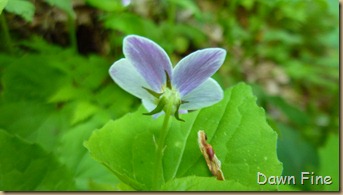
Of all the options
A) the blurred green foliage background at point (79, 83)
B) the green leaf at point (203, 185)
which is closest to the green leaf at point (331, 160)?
the blurred green foliage background at point (79, 83)

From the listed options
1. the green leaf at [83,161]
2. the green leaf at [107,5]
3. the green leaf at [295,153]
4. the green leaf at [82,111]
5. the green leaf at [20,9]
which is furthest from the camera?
the green leaf at [295,153]

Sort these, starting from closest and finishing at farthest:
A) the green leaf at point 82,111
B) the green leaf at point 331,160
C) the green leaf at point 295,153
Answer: the green leaf at point 331,160
the green leaf at point 82,111
the green leaf at point 295,153

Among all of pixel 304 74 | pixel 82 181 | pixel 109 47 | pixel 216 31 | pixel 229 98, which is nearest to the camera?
pixel 229 98

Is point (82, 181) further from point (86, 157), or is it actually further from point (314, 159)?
point (314, 159)

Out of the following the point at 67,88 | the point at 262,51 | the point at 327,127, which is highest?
the point at 67,88

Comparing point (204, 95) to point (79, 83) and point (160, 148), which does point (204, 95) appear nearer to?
point (160, 148)

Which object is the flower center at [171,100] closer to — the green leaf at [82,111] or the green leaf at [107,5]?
the green leaf at [82,111]

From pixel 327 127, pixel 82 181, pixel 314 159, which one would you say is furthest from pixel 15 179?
pixel 327 127
